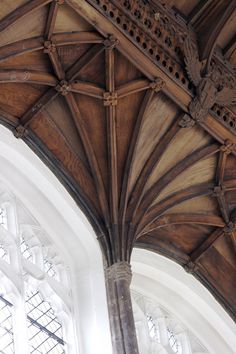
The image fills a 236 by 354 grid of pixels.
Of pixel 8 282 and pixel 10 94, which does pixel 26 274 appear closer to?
pixel 8 282

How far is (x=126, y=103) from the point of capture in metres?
16.2

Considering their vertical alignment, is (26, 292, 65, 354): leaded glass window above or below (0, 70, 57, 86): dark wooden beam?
below

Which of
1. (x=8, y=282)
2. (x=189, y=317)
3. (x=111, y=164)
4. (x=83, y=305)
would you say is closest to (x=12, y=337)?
(x=8, y=282)

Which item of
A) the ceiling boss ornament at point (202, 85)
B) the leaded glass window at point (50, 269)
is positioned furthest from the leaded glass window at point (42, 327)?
the ceiling boss ornament at point (202, 85)

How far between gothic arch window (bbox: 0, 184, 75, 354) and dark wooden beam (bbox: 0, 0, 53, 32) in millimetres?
2669

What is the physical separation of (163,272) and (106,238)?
228 centimetres

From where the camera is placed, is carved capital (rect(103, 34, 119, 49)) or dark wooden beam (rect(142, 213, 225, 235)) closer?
carved capital (rect(103, 34, 119, 49))

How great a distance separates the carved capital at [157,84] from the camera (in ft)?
52.5

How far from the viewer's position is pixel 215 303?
18312 mm

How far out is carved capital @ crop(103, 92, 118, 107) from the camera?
52.0 feet

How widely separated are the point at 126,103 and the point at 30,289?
3.58 meters

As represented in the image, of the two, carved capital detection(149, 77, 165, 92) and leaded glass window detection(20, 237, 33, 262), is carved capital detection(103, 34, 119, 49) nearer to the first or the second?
carved capital detection(149, 77, 165, 92)

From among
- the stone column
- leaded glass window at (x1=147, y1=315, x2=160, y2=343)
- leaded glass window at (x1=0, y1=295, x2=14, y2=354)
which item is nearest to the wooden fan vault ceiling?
the stone column

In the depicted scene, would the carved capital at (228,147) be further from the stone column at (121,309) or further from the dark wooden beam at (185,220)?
the stone column at (121,309)
